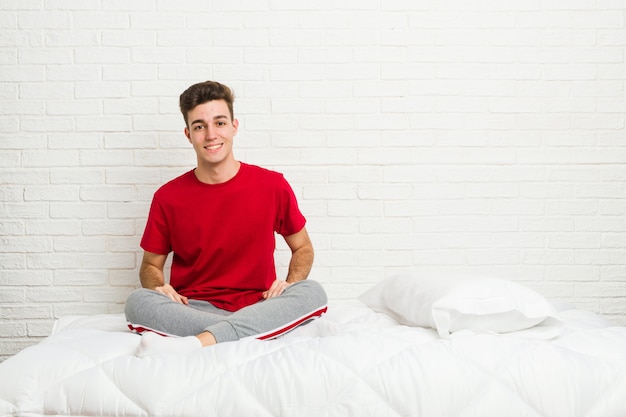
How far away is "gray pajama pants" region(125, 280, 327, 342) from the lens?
2.12 metres

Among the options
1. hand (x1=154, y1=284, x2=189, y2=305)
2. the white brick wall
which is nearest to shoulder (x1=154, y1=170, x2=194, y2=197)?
the white brick wall

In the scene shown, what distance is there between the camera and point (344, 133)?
10.4 ft

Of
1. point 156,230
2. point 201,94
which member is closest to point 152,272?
point 156,230

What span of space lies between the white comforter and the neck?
1060mm

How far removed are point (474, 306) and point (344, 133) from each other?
4.58 feet

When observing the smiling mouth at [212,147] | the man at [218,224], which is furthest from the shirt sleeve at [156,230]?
the smiling mouth at [212,147]

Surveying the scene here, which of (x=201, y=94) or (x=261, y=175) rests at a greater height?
(x=201, y=94)

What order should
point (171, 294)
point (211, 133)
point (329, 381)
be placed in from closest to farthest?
point (329, 381)
point (171, 294)
point (211, 133)

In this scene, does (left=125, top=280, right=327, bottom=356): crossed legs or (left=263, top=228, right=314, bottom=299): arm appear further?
(left=263, top=228, right=314, bottom=299): arm

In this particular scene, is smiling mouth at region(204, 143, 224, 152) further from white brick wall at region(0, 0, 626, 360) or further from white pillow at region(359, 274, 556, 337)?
white pillow at region(359, 274, 556, 337)

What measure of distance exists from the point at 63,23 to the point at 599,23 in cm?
253

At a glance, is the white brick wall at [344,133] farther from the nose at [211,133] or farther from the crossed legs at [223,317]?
the crossed legs at [223,317]

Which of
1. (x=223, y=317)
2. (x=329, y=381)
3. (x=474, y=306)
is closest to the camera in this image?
(x=329, y=381)

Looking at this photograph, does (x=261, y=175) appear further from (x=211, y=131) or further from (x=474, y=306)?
(x=474, y=306)
